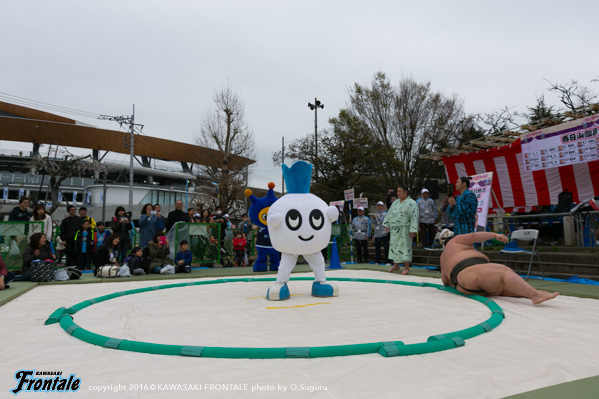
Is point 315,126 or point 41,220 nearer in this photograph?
point 41,220

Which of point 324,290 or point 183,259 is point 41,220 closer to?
point 183,259

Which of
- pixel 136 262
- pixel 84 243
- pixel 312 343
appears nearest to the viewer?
pixel 312 343

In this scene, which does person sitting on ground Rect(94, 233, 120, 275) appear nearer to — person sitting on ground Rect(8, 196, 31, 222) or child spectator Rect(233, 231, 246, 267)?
person sitting on ground Rect(8, 196, 31, 222)

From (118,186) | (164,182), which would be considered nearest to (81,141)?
(118,186)

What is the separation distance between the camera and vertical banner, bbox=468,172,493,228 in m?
9.18

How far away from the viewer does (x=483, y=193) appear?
9.47 meters

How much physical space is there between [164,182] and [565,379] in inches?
1757

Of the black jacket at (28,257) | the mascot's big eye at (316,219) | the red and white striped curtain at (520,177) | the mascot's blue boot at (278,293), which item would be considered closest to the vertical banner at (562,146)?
the red and white striped curtain at (520,177)

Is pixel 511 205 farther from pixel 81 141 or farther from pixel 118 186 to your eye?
pixel 81 141

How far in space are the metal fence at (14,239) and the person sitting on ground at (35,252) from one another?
921mm

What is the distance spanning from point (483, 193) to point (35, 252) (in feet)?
32.3

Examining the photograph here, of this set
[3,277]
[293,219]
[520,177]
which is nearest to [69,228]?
[3,277]

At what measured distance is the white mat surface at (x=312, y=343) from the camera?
6.82 feet

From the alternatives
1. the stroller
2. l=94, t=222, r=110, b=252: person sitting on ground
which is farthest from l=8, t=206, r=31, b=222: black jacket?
the stroller
